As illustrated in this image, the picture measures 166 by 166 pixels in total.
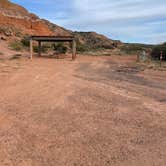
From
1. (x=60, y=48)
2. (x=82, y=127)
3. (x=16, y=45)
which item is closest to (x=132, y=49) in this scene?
(x=60, y=48)

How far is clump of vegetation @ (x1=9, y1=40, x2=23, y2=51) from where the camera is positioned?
42478 mm

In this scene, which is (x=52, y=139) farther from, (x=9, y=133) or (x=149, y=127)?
(x=149, y=127)

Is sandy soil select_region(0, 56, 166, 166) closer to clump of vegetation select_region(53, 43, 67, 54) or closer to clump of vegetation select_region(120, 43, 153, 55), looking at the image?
clump of vegetation select_region(53, 43, 67, 54)

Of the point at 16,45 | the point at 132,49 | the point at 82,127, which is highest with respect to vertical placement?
the point at 16,45

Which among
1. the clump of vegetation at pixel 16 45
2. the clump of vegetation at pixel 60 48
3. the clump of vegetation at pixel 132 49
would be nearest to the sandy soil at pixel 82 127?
the clump of vegetation at pixel 16 45

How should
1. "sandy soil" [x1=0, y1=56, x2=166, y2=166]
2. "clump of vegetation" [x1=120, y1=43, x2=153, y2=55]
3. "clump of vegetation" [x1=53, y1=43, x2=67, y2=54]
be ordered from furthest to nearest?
1. "clump of vegetation" [x1=120, y1=43, x2=153, y2=55]
2. "clump of vegetation" [x1=53, y1=43, x2=67, y2=54]
3. "sandy soil" [x1=0, y1=56, x2=166, y2=166]

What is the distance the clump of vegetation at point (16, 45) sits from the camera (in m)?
42.5

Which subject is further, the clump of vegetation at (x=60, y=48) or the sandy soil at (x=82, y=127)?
the clump of vegetation at (x=60, y=48)

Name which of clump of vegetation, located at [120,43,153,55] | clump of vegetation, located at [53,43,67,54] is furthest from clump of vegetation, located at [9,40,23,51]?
clump of vegetation, located at [120,43,153,55]

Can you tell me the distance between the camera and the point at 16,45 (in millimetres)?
44094

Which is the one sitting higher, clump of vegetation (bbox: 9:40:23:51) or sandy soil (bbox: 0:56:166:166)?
clump of vegetation (bbox: 9:40:23:51)

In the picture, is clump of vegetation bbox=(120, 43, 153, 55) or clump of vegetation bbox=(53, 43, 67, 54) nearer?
clump of vegetation bbox=(53, 43, 67, 54)

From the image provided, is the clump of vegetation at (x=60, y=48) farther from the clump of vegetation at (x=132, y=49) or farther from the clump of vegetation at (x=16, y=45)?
the clump of vegetation at (x=132, y=49)

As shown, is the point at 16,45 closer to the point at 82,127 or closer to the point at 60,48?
the point at 60,48
